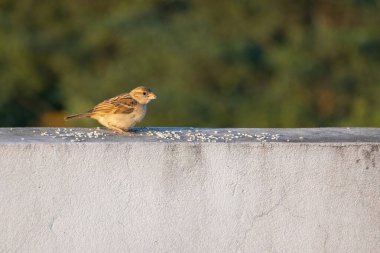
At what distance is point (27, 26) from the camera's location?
64.3ft

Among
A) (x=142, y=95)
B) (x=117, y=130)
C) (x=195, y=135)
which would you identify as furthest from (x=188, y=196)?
(x=142, y=95)

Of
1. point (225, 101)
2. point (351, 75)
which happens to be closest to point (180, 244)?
point (225, 101)

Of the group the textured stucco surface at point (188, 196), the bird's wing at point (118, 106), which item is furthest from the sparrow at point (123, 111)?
the textured stucco surface at point (188, 196)

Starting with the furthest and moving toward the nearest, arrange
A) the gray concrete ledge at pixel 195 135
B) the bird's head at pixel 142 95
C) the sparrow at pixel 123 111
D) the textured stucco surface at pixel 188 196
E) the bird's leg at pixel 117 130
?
the bird's head at pixel 142 95 < the sparrow at pixel 123 111 < the bird's leg at pixel 117 130 < the gray concrete ledge at pixel 195 135 < the textured stucco surface at pixel 188 196

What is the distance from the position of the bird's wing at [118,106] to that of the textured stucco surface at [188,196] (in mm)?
1138

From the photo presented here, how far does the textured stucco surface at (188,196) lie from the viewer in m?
4.80

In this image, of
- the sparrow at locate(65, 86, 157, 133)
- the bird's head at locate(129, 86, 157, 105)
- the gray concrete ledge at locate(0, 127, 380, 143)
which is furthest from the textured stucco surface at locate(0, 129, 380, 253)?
→ the bird's head at locate(129, 86, 157, 105)

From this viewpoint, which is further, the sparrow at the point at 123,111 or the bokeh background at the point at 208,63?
the bokeh background at the point at 208,63

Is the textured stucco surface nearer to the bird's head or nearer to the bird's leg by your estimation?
the bird's leg

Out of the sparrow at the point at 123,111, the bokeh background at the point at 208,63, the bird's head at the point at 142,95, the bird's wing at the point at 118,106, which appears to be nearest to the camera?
the sparrow at the point at 123,111

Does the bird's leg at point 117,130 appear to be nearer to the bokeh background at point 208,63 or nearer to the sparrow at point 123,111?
the sparrow at point 123,111

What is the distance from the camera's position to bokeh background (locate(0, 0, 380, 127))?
1338 cm

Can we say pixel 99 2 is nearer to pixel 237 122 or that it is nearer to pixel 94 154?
pixel 237 122

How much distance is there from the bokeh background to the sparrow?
5.91m
